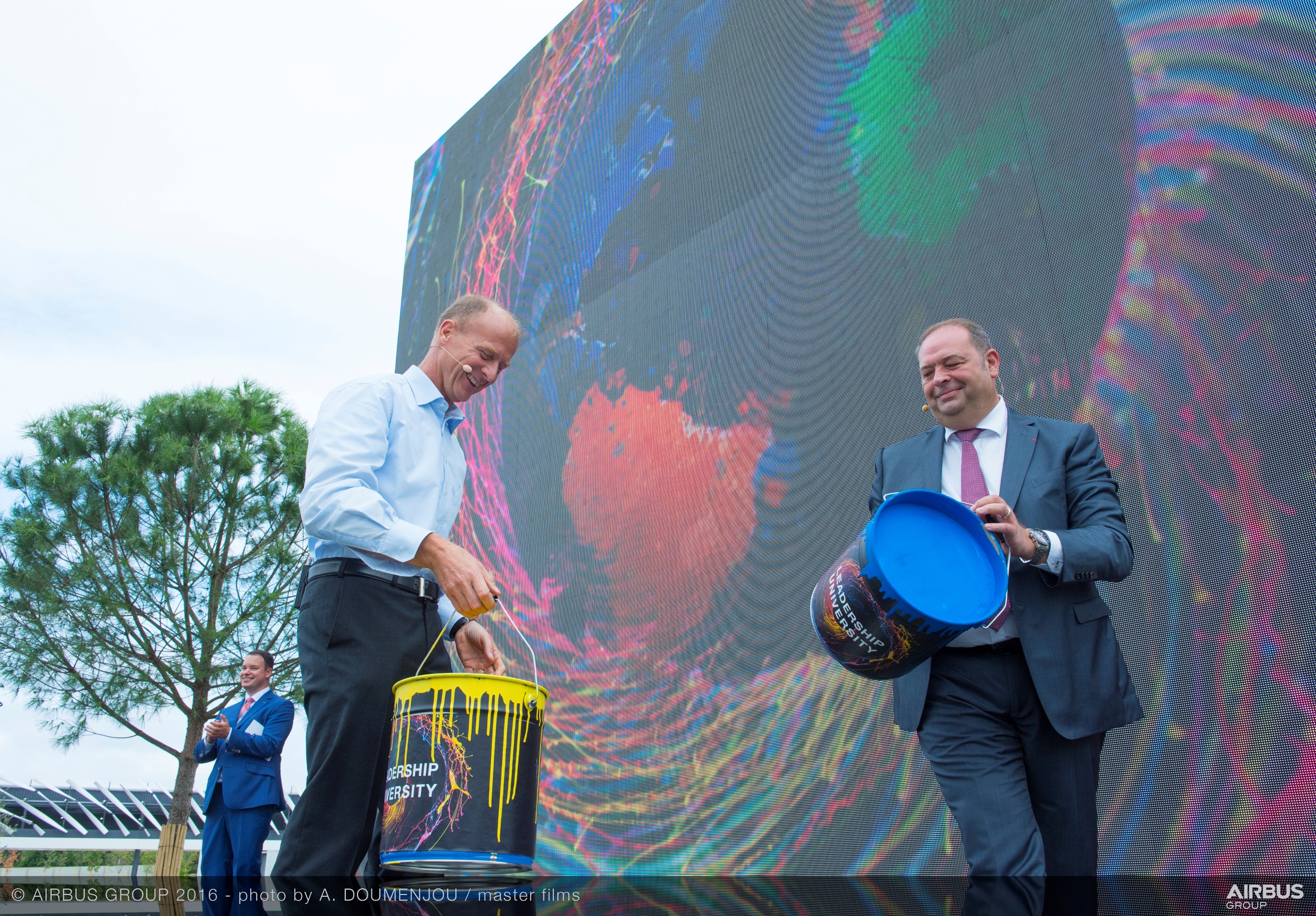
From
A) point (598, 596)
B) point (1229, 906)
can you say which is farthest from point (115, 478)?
point (1229, 906)

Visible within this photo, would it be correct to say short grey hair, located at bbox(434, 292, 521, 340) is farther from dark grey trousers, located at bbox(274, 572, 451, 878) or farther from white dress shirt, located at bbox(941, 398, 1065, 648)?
white dress shirt, located at bbox(941, 398, 1065, 648)

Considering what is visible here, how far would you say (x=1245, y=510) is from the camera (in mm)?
2568

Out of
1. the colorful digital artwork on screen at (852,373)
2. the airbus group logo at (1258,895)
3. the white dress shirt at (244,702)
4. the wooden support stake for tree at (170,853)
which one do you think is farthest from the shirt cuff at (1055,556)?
the wooden support stake for tree at (170,853)

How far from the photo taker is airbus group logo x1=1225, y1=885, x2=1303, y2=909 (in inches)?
55.5

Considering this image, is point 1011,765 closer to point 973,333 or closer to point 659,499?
point 973,333

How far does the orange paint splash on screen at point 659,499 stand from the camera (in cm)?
423

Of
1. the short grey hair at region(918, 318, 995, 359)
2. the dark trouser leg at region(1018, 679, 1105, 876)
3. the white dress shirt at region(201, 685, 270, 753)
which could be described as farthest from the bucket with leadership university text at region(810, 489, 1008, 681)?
the white dress shirt at region(201, 685, 270, 753)

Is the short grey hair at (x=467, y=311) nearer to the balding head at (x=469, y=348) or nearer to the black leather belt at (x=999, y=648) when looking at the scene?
the balding head at (x=469, y=348)

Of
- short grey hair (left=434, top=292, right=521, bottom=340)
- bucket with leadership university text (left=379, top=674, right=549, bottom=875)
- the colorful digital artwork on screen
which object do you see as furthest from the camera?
the colorful digital artwork on screen

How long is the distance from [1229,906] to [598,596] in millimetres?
3746

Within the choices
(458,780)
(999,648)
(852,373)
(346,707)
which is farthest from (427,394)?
(852,373)

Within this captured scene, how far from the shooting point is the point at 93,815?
1396 cm

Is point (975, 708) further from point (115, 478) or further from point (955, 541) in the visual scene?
point (115, 478)

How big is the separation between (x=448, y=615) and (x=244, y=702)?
320 cm
